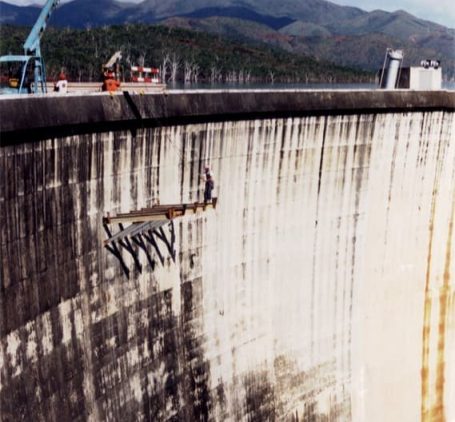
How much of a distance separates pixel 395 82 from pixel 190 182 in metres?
9.76

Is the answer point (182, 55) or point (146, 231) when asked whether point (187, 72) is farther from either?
point (146, 231)

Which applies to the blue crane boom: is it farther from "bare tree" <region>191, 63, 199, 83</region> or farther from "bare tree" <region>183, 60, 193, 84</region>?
"bare tree" <region>191, 63, 199, 83</region>

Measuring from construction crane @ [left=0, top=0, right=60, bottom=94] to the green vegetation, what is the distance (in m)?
42.9

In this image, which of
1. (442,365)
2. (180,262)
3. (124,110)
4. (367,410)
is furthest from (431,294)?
(124,110)

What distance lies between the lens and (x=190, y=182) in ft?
45.7

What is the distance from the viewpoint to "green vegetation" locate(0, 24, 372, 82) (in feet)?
214

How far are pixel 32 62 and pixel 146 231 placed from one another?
13.7 ft

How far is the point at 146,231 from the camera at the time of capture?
13.1m

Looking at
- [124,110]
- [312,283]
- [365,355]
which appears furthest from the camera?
[365,355]

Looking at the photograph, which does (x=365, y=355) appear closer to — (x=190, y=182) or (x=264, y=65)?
(x=190, y=182)

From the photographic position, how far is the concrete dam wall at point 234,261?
1063cm

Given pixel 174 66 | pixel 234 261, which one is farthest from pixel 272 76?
pixel 234 261

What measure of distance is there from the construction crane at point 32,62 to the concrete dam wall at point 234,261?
8.09 feet

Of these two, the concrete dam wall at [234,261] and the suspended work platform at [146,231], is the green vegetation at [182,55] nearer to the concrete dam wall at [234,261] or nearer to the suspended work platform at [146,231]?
the concrete dam wall at [234,261]
